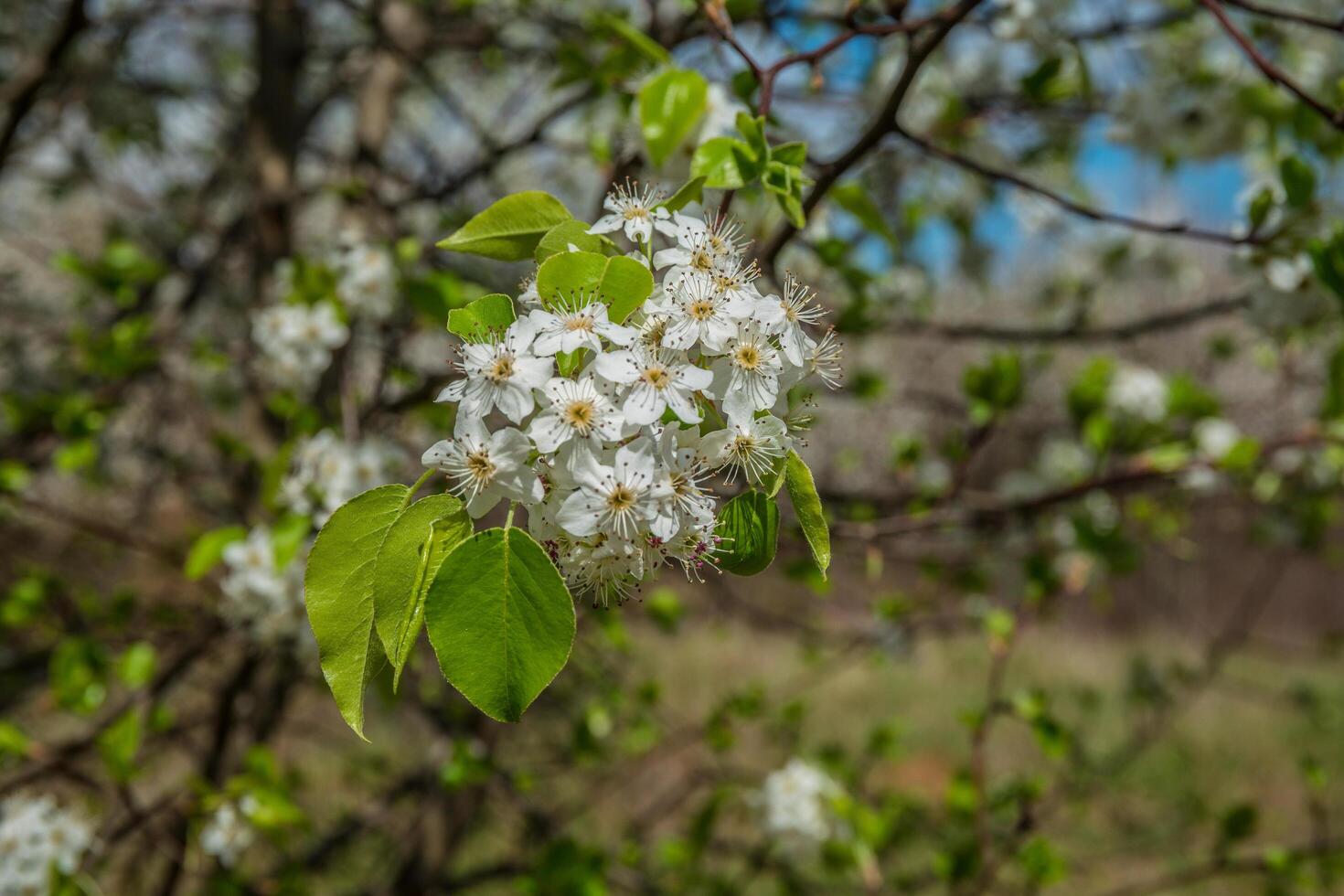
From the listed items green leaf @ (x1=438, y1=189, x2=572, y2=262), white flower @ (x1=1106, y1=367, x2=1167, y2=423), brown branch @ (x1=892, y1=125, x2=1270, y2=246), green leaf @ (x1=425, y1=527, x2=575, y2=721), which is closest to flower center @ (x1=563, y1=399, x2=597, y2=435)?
green leaf @ (x1=425, y1=527, x2=575, y2=721)

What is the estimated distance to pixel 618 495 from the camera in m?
0.72

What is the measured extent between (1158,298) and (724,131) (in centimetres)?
1023

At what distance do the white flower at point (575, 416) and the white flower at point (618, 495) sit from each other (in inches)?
0.9

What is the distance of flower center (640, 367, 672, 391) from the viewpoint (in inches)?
28.3

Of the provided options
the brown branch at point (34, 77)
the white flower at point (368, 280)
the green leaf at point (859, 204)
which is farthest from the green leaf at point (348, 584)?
the brown branch at point (34, 77)

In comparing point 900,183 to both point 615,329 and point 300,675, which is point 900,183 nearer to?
point 300,675

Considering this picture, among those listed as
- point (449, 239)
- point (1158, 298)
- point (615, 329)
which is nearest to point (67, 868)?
point (449, 239)

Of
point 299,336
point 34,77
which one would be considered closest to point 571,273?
point 299,336

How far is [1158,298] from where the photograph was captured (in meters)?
9.95

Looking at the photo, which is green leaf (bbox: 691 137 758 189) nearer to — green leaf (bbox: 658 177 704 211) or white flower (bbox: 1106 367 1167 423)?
green leaf (bbox: 658 177 704 211)

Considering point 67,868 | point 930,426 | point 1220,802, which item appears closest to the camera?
point 67,868

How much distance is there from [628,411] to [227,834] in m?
1.51

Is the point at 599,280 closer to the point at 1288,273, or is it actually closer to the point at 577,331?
the point at 577,331

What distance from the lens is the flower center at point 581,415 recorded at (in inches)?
28.4
